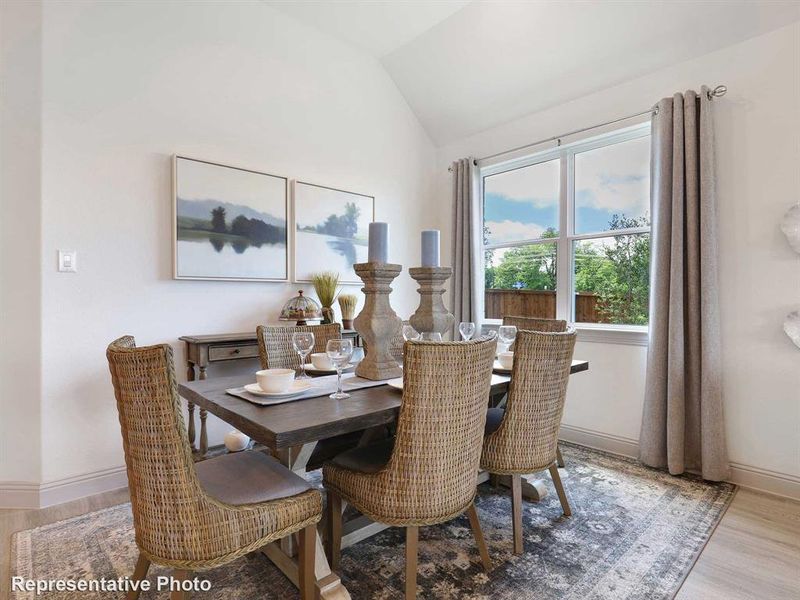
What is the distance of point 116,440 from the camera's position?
2494 millimetres

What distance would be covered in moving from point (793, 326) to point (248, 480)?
283cm

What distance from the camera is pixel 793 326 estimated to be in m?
2.34

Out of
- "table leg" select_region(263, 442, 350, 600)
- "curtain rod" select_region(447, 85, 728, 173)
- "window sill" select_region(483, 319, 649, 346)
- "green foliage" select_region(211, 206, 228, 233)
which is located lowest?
"table leg" select_region(263, 442, 350, 600)

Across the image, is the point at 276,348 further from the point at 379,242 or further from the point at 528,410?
the point at 528,410

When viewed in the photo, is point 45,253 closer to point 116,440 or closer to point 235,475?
point 116,440

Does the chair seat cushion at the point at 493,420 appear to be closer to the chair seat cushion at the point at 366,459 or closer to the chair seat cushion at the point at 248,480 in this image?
the chair seat cushion at the point at 366,459

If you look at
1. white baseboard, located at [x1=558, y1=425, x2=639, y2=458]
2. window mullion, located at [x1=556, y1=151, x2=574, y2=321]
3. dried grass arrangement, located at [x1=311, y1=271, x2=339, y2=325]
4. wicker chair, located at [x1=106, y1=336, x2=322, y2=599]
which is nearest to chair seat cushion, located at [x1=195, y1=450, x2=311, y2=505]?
wicker chair, located at [x1=106, y1=336, x2=322, y2=599]

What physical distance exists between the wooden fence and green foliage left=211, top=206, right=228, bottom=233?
2307 mm

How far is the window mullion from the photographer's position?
11.1ft

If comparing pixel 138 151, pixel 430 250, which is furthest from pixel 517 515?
pixel 138 151

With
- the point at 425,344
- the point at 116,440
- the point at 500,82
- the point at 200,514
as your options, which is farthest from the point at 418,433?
the point at 500,82

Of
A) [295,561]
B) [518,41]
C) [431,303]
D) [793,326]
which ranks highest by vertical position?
[518,41]

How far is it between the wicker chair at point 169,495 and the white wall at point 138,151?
4.74 feet

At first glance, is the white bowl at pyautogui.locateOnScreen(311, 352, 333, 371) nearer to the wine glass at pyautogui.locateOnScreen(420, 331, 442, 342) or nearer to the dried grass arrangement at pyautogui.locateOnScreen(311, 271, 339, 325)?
the wine glass at pyautogui.locateOnScreen(420, 331, 442, 342)
